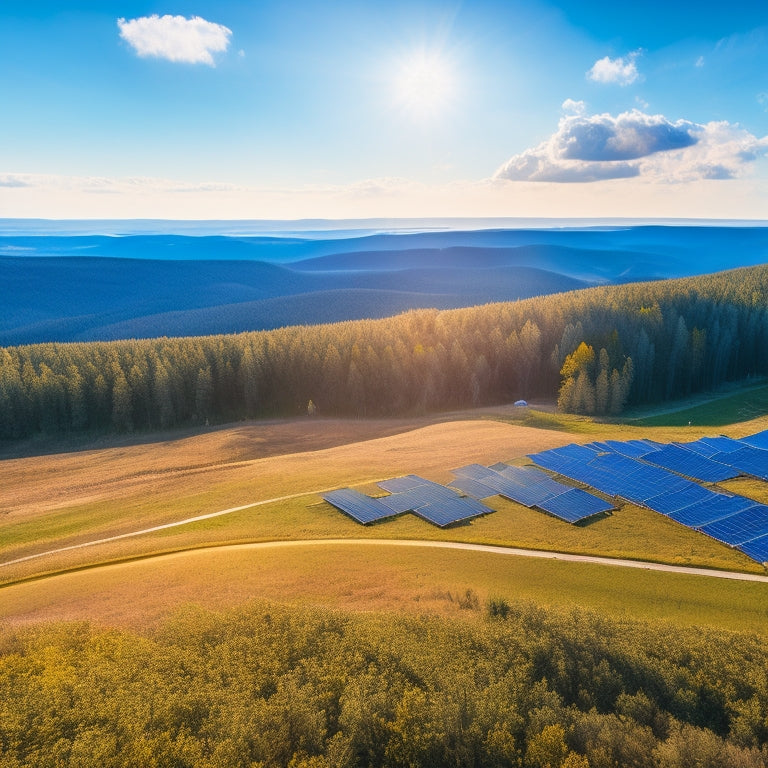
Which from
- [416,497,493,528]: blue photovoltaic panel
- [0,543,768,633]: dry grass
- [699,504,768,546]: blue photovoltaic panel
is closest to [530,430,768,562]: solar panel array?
[699,504,768,546]: blue photovoltaic panel

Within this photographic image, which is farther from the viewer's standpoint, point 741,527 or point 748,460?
point 748,460

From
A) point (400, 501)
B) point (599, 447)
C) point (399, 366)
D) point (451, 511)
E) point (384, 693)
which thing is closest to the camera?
point (384, 693)

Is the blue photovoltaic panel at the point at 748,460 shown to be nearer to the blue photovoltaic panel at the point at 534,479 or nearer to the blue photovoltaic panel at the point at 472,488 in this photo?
the blue photovoltaic panel at the point at 534,479

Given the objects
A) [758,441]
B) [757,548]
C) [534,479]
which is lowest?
[534,479]

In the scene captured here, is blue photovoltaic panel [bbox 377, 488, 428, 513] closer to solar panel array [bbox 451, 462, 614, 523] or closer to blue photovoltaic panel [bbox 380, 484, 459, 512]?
blue photovoltaic panel [bbox 380, 484, 459, 512]

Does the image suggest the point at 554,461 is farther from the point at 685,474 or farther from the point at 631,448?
the point at 685,474

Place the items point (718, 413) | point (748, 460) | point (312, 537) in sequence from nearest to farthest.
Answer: point (312, 537), point (748, 460), point (718, 413)

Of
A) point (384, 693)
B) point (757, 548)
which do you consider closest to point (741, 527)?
point (757, 548)

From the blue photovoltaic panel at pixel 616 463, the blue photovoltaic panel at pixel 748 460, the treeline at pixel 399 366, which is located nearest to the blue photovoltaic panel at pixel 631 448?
the blue photovoltaic panel at pixel 616 463

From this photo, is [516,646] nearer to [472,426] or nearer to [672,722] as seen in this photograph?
[672,722]
